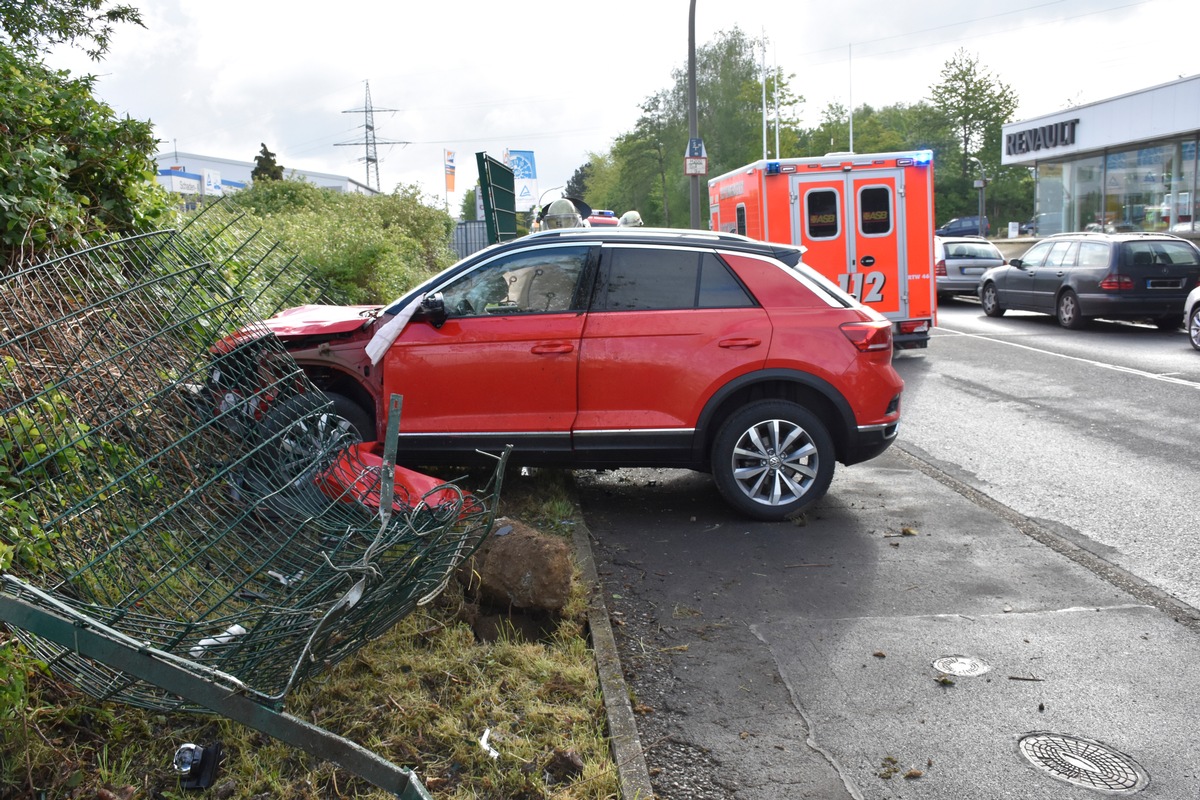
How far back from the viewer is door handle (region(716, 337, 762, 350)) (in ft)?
21.9

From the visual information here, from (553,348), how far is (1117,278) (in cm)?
1404

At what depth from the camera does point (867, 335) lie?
22.1 feet

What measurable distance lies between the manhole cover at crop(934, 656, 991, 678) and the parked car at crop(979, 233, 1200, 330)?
1492 cm

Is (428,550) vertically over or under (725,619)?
over

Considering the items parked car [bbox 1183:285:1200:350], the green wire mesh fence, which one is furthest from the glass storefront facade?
the green wire mesh fence

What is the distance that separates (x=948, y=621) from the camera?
509 cm

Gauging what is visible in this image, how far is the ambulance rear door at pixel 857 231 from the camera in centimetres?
1449

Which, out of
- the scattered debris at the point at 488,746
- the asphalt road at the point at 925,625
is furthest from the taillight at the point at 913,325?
the scattered debris at the point at 488,746

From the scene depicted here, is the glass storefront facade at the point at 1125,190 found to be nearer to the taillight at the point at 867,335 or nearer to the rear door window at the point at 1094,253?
the rear door window at the point at 1094,253

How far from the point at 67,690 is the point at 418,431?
3.34m

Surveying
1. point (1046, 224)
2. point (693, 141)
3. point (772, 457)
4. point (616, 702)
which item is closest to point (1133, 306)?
point (693, 141)

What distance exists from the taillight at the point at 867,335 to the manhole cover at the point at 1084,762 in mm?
3208

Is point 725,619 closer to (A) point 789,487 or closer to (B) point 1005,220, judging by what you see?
(A) point 789,487

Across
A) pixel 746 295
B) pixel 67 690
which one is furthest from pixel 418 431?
pixel 67 690
